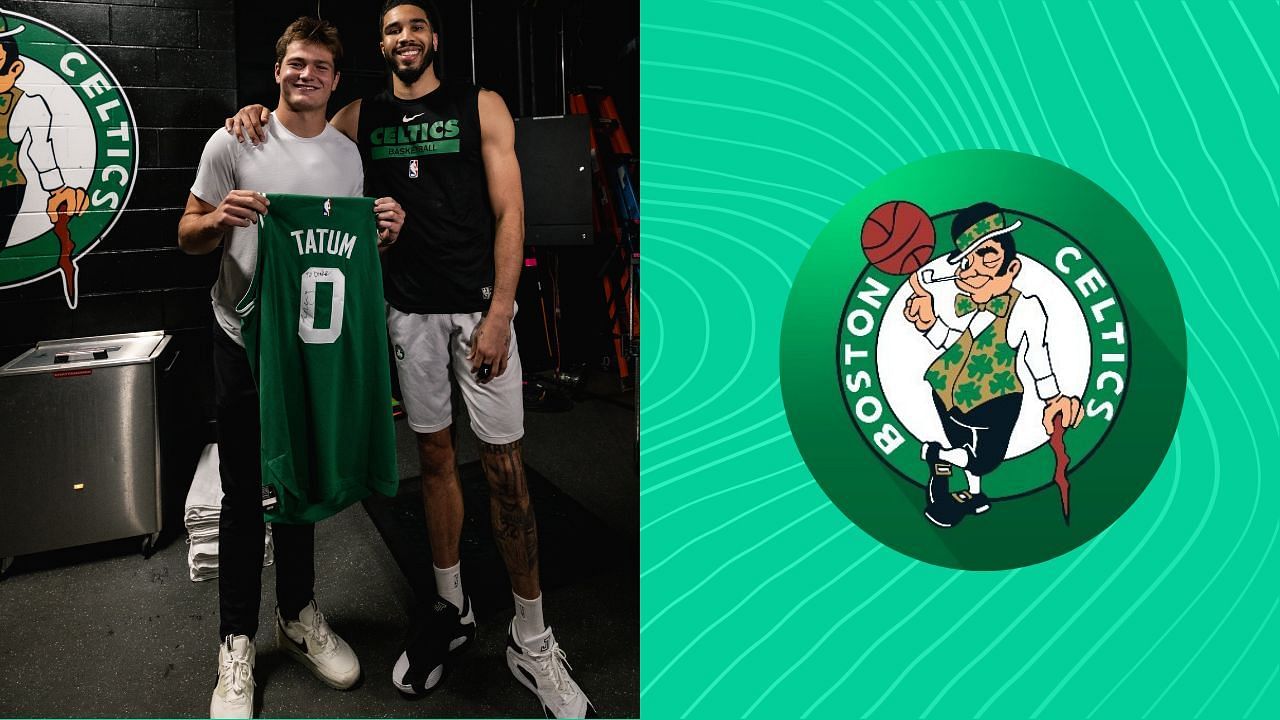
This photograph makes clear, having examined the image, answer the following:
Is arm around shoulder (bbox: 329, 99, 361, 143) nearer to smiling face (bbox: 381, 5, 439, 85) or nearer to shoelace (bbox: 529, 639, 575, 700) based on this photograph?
smiling face (bbox: 381, 5, 439, 85)

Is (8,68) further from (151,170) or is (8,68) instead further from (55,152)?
(151,170)

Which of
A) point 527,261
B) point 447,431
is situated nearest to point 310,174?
point 447,431

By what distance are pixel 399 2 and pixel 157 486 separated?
1833 millimetres

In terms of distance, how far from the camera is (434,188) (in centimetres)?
181

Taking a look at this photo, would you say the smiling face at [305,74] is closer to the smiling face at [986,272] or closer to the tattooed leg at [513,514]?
the tattooed leg at [513,514]

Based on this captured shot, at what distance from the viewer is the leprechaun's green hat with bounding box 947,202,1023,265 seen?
1.25m

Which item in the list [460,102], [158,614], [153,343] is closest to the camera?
[460,102]

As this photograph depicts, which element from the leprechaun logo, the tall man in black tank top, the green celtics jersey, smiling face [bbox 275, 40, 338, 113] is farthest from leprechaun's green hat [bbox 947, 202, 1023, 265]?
the leprechaun logo

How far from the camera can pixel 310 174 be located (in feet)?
5.75

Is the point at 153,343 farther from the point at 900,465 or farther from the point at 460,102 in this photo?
the point at 900,465

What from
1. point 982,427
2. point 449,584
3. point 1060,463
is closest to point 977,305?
point 982,427

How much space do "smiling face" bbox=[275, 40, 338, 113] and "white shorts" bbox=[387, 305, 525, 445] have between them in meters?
0.48

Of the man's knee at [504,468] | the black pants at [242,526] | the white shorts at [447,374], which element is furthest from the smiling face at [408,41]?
the man's knee at [504,468]

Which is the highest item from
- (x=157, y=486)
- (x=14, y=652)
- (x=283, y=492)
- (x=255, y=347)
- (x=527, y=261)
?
(x=527, y=261)
